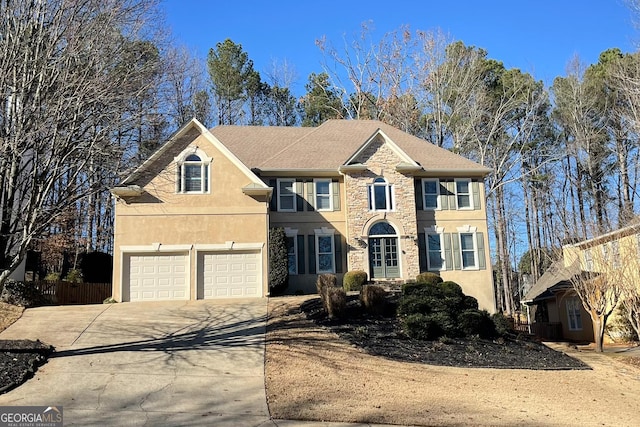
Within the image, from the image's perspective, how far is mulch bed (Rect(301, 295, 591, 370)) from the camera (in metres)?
13.8

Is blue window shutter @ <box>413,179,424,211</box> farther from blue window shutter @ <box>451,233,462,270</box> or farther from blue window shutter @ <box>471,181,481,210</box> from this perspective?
blue window shutter @ <box>471,181,481,210</box>

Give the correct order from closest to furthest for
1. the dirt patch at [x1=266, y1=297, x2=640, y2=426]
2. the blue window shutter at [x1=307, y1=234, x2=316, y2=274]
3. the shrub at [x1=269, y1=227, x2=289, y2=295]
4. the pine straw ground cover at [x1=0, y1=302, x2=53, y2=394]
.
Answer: the dirt patch at [x1=266, y1=297, x2=640, y2=426]
the pine straw ground cover at [x1=0, y1=302, x2=53, y2=394]
the shrub at [x1=269, y1=227, x2=289, y2=295]
the blue window shutter at [x1=307, y1=234, x2=316, y2=274]

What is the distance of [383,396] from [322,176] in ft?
48.0

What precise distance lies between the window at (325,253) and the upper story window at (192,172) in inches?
213

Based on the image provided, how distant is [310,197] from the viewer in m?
24.0

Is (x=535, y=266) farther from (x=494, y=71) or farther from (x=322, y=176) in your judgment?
(x=322, y=176)

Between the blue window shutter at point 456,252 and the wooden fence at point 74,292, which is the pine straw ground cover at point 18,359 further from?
the blue window shutter at point 456,252

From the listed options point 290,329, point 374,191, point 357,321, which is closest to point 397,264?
point 374,191

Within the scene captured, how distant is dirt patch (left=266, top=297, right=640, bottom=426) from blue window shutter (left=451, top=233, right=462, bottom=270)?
9115 mm

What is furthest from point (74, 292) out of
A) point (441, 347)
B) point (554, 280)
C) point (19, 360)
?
point (554, 280)

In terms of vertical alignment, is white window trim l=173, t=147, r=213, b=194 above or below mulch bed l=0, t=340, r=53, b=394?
above

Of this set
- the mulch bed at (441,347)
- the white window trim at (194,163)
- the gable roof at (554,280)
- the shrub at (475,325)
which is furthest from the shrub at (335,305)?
the gable roof at (554,280)

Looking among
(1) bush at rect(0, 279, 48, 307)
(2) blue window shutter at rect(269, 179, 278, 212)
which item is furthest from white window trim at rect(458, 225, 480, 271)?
(1) bush at rect(0, 279, 48, 307)

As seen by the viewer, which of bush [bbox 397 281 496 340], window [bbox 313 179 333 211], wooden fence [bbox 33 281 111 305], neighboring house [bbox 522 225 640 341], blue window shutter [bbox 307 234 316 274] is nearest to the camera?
bush [bbox 397 281 496 340]
